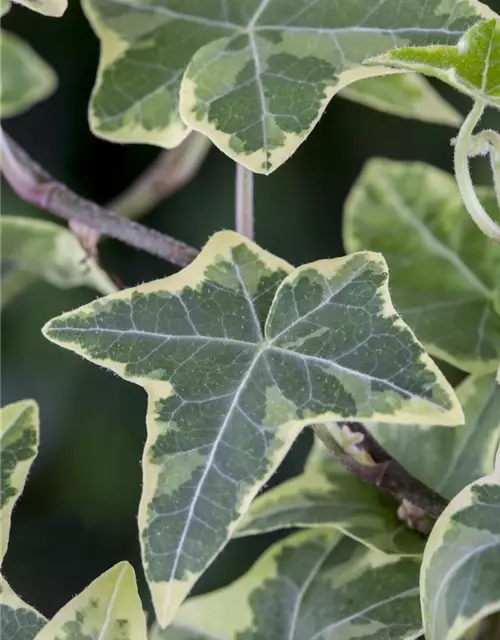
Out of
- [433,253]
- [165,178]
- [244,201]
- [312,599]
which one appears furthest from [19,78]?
[312,599]

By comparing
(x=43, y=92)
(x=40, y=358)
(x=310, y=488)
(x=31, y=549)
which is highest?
(x=43, y=92)

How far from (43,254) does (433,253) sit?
32cm

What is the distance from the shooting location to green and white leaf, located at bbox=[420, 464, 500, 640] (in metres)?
0.35

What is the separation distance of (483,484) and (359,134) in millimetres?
752

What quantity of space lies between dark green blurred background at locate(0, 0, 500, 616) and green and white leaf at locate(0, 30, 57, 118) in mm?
331

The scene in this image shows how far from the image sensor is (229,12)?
47 centimetres

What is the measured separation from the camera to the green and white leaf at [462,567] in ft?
1.16

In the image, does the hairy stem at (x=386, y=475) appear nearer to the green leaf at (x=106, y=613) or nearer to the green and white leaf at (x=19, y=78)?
the green leaf at (x=106, y=613)

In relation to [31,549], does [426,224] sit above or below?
above

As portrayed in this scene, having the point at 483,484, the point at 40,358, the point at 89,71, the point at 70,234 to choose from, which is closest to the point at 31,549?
the point at 40,358

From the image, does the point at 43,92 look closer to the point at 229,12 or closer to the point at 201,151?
the point at 201,151

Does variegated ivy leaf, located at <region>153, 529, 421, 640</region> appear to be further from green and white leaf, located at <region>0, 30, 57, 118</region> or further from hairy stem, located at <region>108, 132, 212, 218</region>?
green and white leaf, located at <region>0, 30, 57, 118</region>

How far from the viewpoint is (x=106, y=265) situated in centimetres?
96

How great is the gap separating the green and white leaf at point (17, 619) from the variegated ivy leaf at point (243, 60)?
286 mm
